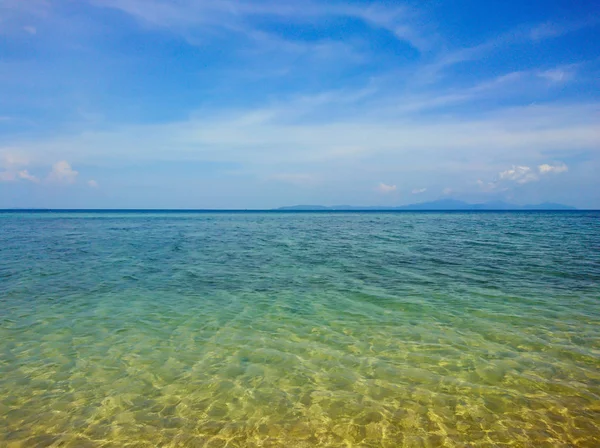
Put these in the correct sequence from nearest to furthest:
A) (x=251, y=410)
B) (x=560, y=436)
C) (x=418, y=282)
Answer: (x=560, y=436)
(x=251, y=410)
(x=418, y=282)

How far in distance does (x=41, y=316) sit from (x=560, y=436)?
12.2 meters

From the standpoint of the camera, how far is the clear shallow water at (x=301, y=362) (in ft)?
17.9

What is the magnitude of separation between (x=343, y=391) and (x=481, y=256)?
63.4 ft

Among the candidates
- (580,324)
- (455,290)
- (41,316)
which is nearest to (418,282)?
(455,290)

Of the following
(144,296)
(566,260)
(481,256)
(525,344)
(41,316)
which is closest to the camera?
(525,344)

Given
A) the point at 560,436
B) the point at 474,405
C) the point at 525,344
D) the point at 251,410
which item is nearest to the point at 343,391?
Result: the point at 251,410

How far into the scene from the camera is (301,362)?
7.60 metres

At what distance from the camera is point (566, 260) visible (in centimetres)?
2053

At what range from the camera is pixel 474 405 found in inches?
238

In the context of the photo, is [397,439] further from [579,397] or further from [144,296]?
[144,296]

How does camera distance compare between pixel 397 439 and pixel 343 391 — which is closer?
pixel 397 439

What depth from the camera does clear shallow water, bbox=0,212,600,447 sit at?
215 inches

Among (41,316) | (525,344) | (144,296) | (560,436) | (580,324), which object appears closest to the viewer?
(560,436)

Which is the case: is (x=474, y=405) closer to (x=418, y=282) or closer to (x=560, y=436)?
(x=560, y=436)
